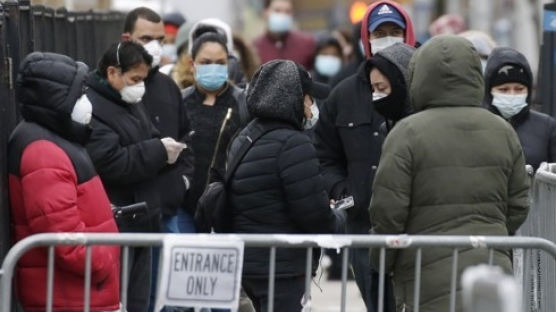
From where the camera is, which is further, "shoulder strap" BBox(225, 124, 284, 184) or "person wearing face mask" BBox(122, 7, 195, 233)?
"person wearing face mask" BBox(122, 7, 195, 233)

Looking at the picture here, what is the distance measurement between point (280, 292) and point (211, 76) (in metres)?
2.75

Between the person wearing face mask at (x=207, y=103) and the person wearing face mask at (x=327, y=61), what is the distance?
699cm

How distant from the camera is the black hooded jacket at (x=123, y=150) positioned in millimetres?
9320

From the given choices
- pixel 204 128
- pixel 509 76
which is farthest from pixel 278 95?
pixel 204 128

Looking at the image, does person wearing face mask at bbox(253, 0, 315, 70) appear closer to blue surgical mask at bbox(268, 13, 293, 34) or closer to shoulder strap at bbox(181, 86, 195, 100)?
blue surgical mask at bbox(268, 13, 293, 34)

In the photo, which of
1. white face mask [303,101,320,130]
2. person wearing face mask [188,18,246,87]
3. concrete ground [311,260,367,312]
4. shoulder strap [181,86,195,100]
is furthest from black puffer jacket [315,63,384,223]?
concrete ground [311,260,367,312]

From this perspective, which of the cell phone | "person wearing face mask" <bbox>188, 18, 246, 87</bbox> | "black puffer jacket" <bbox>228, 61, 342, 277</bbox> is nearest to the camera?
"black puffer jacket" <bbox>228, 61, 342, 277</bbox>

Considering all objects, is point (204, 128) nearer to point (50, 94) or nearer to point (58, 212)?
point (50, 94)

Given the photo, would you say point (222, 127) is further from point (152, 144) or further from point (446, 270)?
point (446, 270)

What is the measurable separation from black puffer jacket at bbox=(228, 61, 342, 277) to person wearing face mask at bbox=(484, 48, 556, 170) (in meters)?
1.84

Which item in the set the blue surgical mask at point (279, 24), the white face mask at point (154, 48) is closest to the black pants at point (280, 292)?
the white face mask at point (154, 48)

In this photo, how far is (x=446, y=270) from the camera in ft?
23.9

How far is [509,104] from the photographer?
9883mm

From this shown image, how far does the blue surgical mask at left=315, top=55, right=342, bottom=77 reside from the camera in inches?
706
